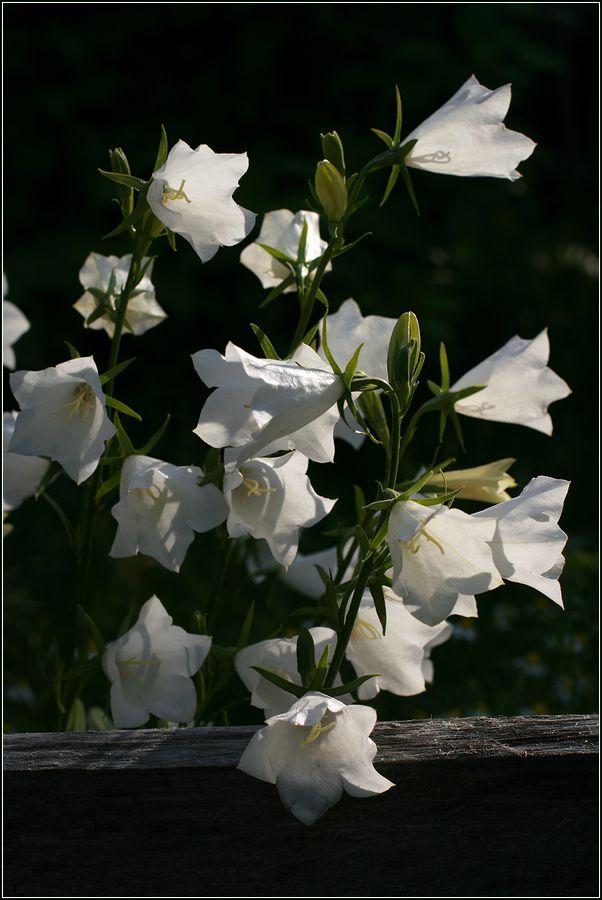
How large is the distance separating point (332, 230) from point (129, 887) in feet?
1.82

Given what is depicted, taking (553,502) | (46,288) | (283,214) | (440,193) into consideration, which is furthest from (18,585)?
(440,193)

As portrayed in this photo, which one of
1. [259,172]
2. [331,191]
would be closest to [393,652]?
[331,191]

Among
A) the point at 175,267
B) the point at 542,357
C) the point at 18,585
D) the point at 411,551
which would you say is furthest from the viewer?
the point at 175,267

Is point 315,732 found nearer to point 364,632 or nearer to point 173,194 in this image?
point 364,632

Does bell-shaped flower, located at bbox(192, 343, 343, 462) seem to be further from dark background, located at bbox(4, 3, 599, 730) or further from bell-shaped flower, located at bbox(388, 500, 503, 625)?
dark background, located at bbox(4, 3, 599, 730)

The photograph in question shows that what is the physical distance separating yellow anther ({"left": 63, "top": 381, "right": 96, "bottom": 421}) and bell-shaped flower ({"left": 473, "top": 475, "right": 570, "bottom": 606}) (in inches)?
14.1

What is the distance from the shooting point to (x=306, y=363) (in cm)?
75

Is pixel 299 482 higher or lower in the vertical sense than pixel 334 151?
lower

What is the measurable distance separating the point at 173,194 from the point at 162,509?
27cm

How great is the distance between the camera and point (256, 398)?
69cm

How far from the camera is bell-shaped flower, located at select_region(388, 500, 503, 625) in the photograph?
0.70 m

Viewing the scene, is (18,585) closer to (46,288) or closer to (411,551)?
(46,288)

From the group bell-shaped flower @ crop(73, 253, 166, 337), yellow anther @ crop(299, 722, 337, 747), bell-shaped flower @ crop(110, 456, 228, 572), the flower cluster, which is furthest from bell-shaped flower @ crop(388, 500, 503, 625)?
bell-shaped flower @ crop(73, 253, 166, 337)

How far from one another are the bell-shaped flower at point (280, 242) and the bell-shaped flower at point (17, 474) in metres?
0.29
